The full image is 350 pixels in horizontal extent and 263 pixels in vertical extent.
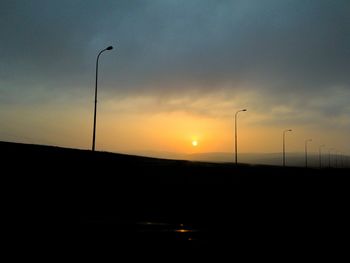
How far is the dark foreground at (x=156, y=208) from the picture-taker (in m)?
10.6

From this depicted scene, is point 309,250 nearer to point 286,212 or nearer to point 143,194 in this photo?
point 286,212

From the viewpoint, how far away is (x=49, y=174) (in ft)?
68.3

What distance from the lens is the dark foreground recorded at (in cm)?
1059

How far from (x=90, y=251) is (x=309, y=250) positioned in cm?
616

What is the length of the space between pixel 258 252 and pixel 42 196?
12.0 m

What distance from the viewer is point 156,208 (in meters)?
18.8

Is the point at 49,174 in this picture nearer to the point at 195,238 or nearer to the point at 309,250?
the point at 195,238

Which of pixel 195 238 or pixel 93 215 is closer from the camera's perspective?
pixel 195 238

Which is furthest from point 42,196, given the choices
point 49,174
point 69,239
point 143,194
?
point 69,239

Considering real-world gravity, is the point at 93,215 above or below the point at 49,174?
below

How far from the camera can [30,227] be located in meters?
10.8

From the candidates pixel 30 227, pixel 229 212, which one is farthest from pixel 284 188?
pixel 30 227

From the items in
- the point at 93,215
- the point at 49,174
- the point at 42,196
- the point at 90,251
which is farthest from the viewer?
the point at 49,174

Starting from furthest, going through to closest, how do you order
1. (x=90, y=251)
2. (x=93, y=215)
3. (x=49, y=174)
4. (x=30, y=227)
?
(x=49, y=174), (x=93, y=215), (x=30, y=227), (x=90, y=251)
